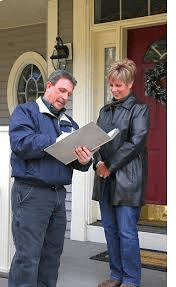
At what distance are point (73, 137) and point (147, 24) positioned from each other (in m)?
2.43

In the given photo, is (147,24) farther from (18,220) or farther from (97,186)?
(18,220)

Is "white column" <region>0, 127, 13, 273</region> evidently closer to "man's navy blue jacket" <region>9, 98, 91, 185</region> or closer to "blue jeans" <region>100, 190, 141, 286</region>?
"blue jeans" <region>100, 190, 141, 286</region>

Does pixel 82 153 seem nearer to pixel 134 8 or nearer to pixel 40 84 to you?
pixel 134 8

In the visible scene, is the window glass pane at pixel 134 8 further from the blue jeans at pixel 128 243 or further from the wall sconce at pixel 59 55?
the blue jeans at pixel 128 243

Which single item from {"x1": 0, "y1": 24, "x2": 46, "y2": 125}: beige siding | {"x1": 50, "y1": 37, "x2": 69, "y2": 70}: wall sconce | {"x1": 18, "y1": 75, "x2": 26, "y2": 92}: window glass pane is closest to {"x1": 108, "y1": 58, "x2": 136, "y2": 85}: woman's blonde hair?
{"x1": 50, "y1": 37, "x2": 69, "y2": 70}: wall sconce

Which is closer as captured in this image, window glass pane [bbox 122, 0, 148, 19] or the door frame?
window glass pane [bbox 122, 0, 148, 19]

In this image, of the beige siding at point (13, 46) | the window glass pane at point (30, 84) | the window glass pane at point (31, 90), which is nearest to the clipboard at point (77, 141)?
the window glass pane at point (30, 84)

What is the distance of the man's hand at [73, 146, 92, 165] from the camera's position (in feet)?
7.48

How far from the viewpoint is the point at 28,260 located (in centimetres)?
241

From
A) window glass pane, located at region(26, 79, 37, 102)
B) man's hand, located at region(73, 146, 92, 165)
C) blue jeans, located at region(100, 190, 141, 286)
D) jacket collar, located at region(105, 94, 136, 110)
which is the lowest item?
blue jeans, located at region(100, 190, 141, 286)

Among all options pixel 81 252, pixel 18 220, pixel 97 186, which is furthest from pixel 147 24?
pixel 18 220

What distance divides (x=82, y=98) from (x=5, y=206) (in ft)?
5.46

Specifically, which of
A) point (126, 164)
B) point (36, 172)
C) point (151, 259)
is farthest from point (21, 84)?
point (36, 172)

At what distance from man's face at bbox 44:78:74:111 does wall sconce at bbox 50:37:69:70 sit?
2.29 meters
